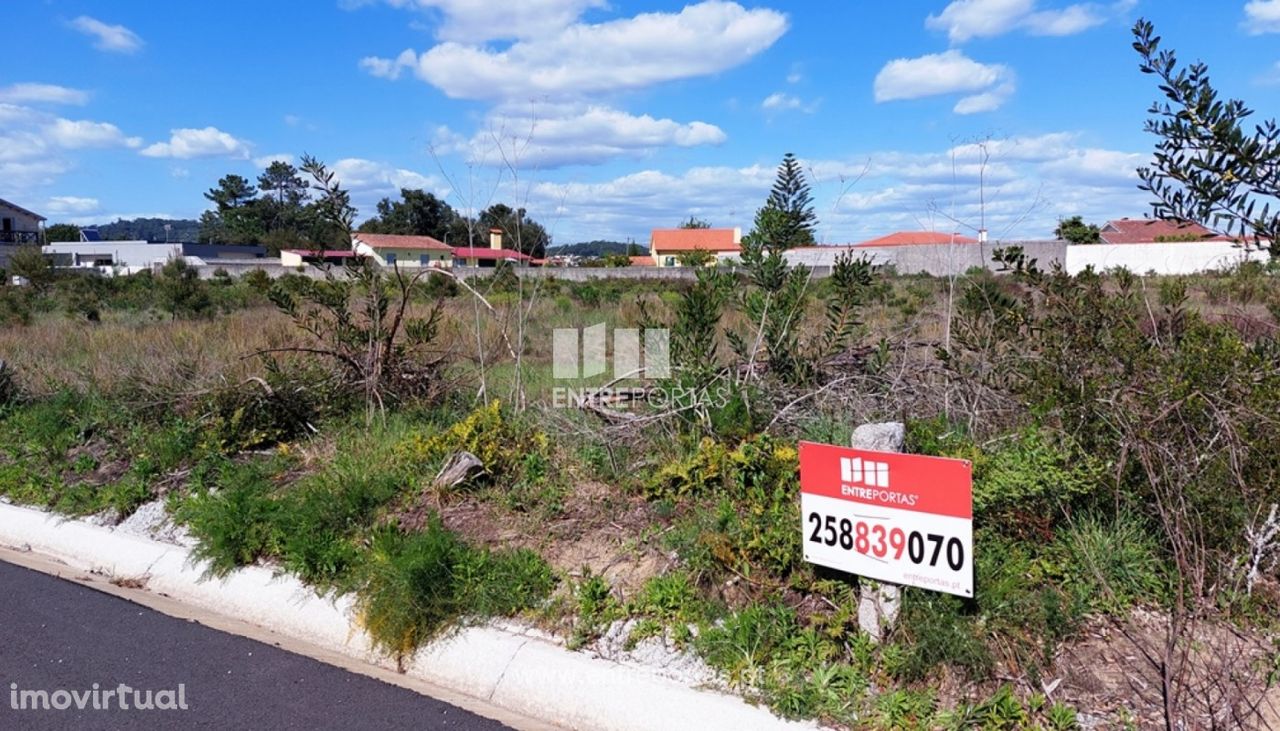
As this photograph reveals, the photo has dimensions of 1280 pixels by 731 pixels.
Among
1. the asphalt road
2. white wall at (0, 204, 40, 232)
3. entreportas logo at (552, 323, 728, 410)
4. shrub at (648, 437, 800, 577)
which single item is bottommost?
the asphalt road

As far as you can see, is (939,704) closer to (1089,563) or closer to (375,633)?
(1089,563)

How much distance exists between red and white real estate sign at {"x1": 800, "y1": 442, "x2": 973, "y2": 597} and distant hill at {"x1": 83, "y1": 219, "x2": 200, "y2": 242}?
101277 millimetres

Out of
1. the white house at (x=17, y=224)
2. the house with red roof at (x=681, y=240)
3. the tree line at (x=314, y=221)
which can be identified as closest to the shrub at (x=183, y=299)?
the tree line at (x=314, y=221)

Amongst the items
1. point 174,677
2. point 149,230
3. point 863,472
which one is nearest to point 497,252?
point 174,677

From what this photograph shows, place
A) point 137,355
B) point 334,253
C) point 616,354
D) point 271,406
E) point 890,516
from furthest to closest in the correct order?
point 137,355 < point 334,253 < point 616,354 < point 271,406 < point 890,516

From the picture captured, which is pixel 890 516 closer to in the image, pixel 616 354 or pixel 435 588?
pixel 435 588

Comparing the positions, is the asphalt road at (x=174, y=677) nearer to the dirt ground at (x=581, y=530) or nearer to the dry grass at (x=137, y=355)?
the dirt ground at (x=581, y=530)

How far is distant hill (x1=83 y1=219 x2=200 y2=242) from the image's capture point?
101650mm

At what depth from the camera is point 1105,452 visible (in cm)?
442

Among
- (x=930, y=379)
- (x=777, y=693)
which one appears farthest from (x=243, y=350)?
(x=777, y=693)

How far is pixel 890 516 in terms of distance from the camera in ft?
12.7

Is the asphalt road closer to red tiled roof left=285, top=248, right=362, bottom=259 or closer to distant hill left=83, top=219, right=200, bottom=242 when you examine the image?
red tiled roof left=285, top=248, right=362, bottom=259

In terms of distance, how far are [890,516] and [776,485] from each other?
138 cm

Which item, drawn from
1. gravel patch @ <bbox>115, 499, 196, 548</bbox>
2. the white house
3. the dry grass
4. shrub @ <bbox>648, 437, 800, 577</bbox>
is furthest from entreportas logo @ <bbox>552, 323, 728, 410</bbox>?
the white house
